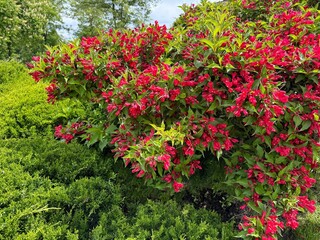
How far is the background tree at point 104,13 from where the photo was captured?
49.0 ft

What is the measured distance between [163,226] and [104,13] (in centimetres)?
1486

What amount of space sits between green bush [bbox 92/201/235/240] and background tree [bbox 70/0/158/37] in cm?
1328

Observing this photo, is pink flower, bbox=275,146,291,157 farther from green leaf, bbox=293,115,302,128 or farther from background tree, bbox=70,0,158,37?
background tree, bbox=70,0,158,37

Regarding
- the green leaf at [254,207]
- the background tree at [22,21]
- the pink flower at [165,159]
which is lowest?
A: the green leaf at [254,207]

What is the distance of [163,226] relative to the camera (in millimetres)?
1859

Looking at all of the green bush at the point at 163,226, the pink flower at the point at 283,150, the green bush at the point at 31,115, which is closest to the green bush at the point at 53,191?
the green bush at the point at 163,226

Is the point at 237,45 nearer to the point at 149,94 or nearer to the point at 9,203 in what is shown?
the point at 149,94

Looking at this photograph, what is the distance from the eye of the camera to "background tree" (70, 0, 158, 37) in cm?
1494

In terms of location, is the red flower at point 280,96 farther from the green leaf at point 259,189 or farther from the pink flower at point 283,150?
the green leaf at point 259,189

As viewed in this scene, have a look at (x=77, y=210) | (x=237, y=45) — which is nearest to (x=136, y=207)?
(x=77, y=210)

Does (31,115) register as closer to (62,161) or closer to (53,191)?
(62,161)

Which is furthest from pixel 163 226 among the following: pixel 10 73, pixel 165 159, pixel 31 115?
pixel 10 73

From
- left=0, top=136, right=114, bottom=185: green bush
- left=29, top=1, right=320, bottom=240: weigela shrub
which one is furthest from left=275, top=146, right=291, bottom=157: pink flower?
left=0, top=136, right=114, bottom=185: green bush

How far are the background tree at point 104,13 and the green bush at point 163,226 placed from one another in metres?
13.3
